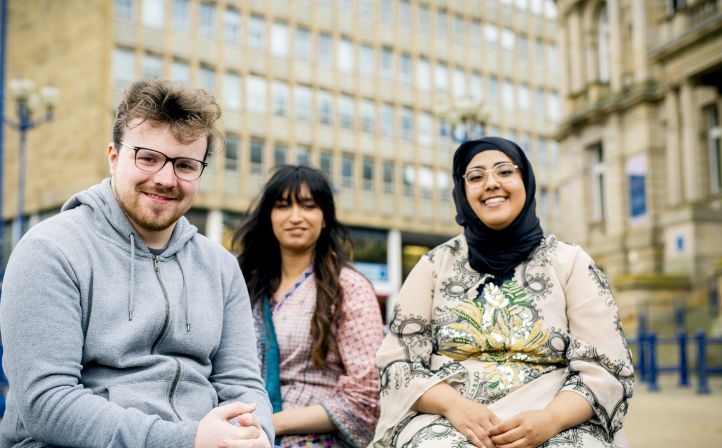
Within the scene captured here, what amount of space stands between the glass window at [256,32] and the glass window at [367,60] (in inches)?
243

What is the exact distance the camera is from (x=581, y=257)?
3850mm

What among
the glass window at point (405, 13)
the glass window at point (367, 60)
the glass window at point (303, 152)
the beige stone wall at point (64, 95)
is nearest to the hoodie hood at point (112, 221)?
the beige stone wall at point (64, 95)

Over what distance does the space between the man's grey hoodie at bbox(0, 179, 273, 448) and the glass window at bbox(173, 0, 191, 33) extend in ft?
122

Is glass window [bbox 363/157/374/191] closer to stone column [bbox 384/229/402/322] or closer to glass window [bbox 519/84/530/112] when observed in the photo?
stone column [bbox 384/229/402/322]

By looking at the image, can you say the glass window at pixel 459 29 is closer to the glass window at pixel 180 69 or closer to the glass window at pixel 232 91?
the glass window at pixel 232 91

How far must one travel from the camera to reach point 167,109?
2.86 meters

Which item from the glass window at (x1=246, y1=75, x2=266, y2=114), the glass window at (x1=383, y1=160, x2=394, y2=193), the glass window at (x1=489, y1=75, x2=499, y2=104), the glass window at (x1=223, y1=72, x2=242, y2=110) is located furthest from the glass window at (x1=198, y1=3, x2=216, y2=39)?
the glass window at (x1=489, y1=75, x2=499, y2=104)

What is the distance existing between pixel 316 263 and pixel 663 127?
26.4m

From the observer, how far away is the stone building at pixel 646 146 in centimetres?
2444

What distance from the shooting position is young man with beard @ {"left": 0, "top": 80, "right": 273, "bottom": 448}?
8.39 ft

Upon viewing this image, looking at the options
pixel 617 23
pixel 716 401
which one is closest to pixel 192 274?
pixel 716 401

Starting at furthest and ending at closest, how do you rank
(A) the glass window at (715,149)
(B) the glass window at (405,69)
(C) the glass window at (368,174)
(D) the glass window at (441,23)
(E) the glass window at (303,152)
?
(D) the glass window at (441,23) < (B) the glass window at (405,69) < (C) the glass window at (368,174) < (E) the glass window at (303,152) < (A) the glass window at (715,149)

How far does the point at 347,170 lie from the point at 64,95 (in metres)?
14.9

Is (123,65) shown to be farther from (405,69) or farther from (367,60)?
(405,69)
